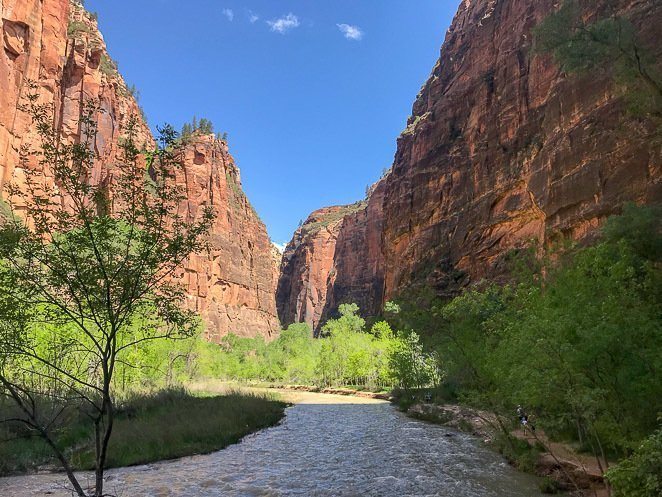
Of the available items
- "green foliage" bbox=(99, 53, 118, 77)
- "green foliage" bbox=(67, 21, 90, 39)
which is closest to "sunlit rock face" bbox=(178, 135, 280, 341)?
"green foliage" bbox=(99, 53, 118, 77)

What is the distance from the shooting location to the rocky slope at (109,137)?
5425 centimetres

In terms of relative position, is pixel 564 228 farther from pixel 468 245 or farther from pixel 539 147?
pixel 468 245

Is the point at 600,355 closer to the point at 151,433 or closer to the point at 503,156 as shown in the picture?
the point at 151,433

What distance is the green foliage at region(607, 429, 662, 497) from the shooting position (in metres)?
6.82

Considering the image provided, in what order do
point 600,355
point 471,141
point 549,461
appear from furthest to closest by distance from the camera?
point 471,141
point 549,461
point 600,355

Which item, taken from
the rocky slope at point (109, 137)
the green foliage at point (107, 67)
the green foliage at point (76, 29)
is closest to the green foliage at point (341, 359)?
the rocky slope at point (109, 137)

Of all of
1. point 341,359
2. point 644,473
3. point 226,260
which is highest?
point 226,260

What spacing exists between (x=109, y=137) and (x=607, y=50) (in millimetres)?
88244

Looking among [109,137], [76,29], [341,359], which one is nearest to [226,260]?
[109,137]

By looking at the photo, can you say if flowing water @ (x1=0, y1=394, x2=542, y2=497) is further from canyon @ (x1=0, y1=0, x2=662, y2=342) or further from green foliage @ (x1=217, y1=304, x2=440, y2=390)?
green foliage @ (x1=217, y1=304, x2=440, y2=390)

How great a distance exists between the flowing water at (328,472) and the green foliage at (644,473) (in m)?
5.68

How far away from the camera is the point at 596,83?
1470 inches

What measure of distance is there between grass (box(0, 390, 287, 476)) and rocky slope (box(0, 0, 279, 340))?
22.7 ft

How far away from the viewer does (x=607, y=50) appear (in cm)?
1421
